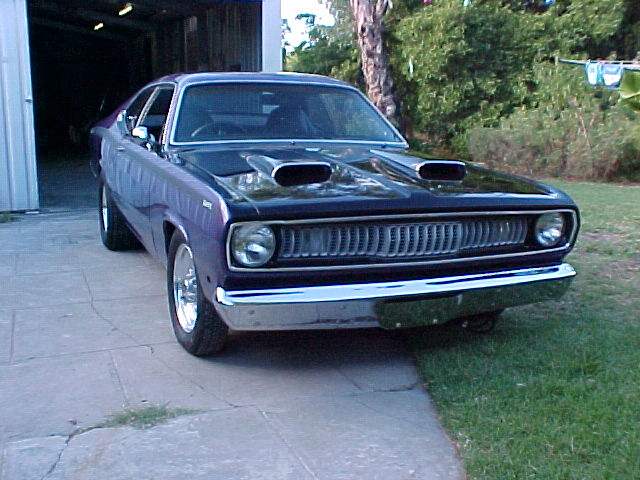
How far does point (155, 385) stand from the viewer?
4.01 metres

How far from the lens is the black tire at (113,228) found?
6836 millimetres

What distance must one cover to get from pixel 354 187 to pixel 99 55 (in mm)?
22865

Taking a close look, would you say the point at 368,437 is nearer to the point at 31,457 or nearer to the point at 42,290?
the point at 31,457

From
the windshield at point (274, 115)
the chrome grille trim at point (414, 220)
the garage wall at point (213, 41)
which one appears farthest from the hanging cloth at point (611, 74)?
the chrome grille trim at point (414, 220)

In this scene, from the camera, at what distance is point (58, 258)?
687 centimetres

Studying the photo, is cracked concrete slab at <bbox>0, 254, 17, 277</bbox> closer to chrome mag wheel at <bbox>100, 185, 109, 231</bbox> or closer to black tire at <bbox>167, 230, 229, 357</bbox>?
chrome mag wheel at <bbox>100, 185, 109, 231</bbox>

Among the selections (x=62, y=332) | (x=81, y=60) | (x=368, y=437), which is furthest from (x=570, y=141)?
(x=81, y=60)

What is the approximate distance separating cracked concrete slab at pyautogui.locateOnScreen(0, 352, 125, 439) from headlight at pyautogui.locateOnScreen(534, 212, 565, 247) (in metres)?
2.37

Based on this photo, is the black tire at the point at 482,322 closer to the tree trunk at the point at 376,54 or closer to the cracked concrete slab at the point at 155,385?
the cracked concrete slab at the point at 155,385

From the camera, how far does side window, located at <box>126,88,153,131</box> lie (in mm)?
6406

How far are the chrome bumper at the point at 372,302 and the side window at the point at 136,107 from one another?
318 centimetres

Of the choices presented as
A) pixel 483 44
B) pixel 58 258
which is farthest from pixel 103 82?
pixel 58 258

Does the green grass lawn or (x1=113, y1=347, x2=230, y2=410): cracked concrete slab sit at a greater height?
the green grass lawn

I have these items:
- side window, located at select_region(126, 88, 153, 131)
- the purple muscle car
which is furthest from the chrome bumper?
side window, located at select_region(126, 88, 153, 131)
